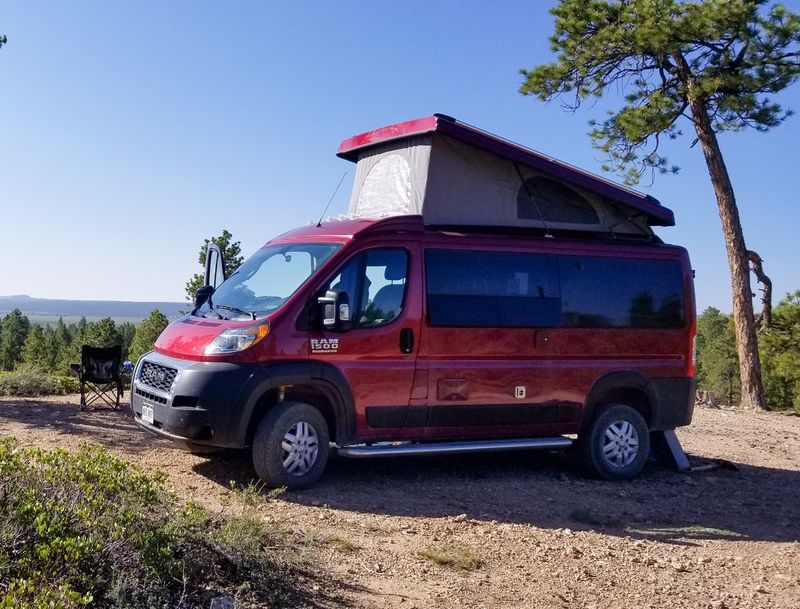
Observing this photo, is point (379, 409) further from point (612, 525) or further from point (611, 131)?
point (611, 131)

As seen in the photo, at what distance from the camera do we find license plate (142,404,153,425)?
7243 mm

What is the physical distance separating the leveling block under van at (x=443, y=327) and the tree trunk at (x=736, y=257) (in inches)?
350

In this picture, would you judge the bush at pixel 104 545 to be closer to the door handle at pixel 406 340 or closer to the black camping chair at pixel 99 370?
the door handle at pixel 406 340

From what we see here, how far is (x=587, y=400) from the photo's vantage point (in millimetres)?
8352

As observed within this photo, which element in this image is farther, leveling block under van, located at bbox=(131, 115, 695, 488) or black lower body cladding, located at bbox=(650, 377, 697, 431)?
black lower body cladding, located at bbox=(650, 377, 697, 431)

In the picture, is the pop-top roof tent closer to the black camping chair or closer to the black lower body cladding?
the black lower body cladding

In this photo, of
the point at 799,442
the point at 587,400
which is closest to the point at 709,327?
the point at 799,442

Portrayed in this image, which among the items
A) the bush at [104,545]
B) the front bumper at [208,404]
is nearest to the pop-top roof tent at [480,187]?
the front bumper at [208,404]

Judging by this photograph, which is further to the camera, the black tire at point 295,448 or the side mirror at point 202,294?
the side mirror at point 202,294

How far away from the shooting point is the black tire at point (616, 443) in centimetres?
844

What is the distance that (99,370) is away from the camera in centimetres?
1141

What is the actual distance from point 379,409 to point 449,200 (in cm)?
219

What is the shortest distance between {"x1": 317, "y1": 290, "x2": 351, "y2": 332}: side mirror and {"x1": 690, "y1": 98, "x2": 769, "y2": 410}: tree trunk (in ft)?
40.3

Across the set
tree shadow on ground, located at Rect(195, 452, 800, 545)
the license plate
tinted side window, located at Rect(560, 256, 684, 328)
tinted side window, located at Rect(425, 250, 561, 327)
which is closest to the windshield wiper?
the license plate
